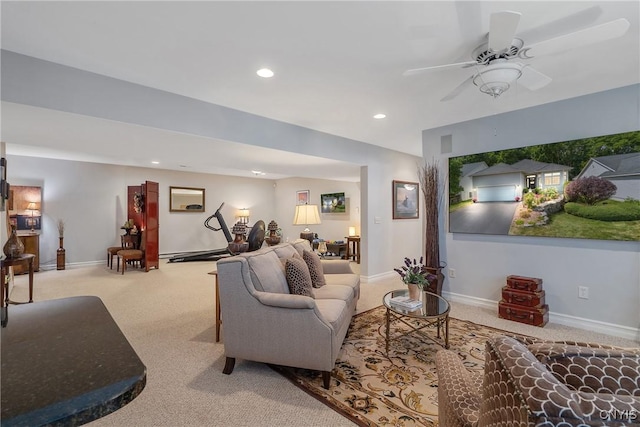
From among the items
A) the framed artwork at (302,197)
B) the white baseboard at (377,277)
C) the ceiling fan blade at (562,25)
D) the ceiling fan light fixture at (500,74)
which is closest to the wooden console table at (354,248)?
the white baseboard at (377,277)

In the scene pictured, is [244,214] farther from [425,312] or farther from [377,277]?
[425,312]

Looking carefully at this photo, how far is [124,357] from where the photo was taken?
662 millimetres

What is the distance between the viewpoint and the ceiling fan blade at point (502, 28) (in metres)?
1.57

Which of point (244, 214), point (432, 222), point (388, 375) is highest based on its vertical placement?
point (244, 214)

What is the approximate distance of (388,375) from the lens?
234 cm

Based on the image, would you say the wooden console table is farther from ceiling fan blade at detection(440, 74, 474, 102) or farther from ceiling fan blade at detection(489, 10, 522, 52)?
ceiling fan blade at detection(489, 10, 522, 52)

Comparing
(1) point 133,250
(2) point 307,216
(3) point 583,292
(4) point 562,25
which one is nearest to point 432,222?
(3) point 583,292

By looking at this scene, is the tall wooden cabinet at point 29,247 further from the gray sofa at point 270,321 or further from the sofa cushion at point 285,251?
the gray sofa at point 270,321

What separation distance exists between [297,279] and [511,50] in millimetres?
2424

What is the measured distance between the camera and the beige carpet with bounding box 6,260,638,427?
190 centimetres

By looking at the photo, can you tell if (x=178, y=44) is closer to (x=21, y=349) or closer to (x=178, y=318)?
(x=21, y=349)

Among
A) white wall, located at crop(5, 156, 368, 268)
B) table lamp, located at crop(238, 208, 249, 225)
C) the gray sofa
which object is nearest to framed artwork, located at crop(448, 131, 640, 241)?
the gray sofa

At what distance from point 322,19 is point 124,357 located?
2053 mm

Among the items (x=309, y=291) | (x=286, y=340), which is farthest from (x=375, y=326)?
(x=286, y=340)
